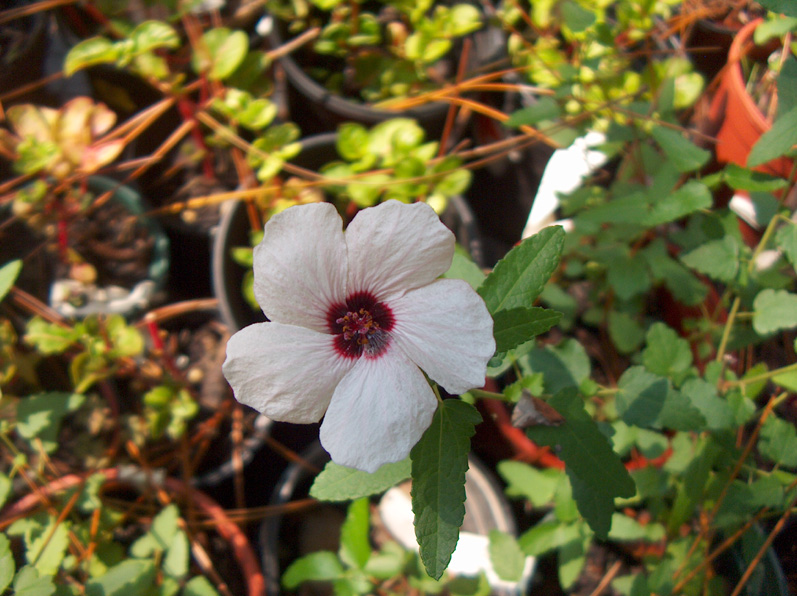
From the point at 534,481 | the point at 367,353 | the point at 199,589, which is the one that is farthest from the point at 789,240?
the point at 199,589

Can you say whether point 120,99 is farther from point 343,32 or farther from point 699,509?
point 699,509

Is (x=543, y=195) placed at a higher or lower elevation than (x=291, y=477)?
higher

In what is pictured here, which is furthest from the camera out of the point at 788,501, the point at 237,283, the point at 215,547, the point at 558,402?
the point at 237,283

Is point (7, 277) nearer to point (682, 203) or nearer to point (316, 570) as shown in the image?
point (316, 570)

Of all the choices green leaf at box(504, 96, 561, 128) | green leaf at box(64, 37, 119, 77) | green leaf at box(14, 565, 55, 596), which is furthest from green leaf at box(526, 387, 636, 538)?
green leaf at box(64, 37, 119, 77)

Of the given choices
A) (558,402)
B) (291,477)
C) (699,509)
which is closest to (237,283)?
(291,477)
